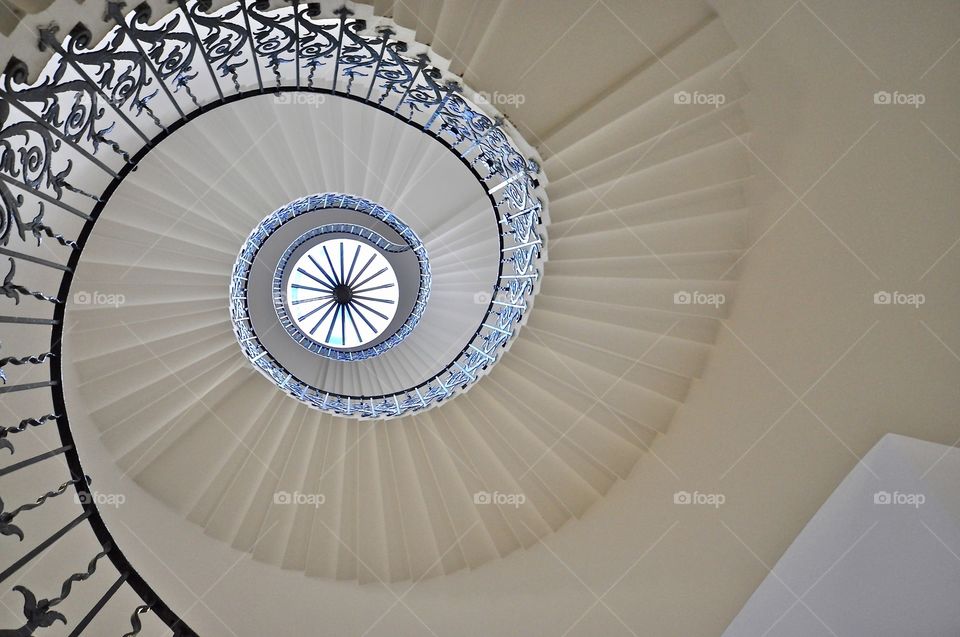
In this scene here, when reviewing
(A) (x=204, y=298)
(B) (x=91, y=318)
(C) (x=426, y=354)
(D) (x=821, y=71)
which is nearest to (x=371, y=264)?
(C) (x=426, y=354)

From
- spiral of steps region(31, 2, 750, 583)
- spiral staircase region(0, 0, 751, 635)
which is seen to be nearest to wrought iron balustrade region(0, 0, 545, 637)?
spiral staircase region(0, 0, 751, 635)

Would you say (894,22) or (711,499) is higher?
(894,22)

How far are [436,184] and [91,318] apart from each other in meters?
4.45

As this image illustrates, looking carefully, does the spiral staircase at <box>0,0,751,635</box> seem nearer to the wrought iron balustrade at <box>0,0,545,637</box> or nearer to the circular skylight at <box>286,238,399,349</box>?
the wrought iron balustrade at <box>0,0,545,637</box>

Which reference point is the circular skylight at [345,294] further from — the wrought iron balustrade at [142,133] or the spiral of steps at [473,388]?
the wrought iron balustrade at [142,133]

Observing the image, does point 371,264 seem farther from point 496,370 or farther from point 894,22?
point 894,22

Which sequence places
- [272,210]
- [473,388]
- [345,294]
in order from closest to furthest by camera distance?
[473,388] < [272,210] < [345,294]

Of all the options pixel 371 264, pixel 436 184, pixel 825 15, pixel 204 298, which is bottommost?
pixel 204 298

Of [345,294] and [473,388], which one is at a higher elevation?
[345,294]

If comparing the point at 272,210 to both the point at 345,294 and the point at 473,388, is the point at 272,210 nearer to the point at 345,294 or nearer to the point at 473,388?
the point at 345,294

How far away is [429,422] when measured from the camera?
6.20 metres

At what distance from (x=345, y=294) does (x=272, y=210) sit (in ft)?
11.5

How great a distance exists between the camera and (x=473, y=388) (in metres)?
6.02

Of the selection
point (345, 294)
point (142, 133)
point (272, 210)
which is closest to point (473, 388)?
point (142, 133)
